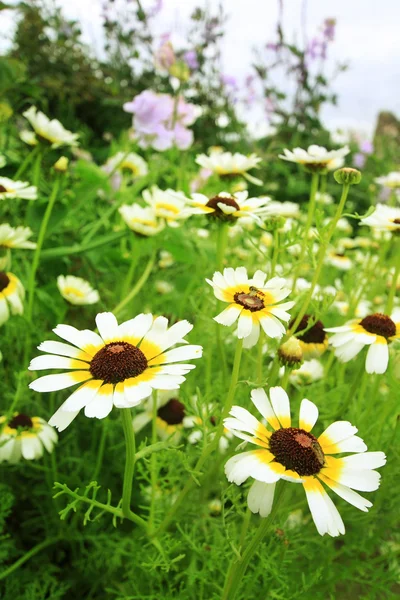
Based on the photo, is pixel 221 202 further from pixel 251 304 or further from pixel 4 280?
pixel 4 280

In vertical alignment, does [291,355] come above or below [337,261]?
above

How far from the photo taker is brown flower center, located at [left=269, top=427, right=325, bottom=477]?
432 mm

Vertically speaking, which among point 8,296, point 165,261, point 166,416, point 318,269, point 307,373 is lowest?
point 165,261

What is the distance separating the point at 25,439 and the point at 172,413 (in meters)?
0.22

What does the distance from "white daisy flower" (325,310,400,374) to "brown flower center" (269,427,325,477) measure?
0.60ft

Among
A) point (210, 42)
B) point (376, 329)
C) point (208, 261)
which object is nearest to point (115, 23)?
point (210, 42)

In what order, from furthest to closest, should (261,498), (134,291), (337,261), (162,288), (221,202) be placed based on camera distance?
(337,261), (162,288), (134,291), (221,202), (261,498)

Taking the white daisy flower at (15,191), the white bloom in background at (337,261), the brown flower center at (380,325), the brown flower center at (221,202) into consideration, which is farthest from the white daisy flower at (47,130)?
the white bloom in background at (337,261)

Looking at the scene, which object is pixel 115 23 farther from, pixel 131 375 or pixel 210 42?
pixel 131 375

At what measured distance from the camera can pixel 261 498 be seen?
0.43 metres

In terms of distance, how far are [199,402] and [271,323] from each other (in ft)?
0.44

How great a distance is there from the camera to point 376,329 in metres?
0.64

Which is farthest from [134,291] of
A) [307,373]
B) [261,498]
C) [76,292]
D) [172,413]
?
[261,498]

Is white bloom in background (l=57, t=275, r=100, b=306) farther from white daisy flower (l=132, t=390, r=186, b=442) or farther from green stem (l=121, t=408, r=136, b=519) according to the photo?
green stem (l=121, t=408, r=136, b=519)
